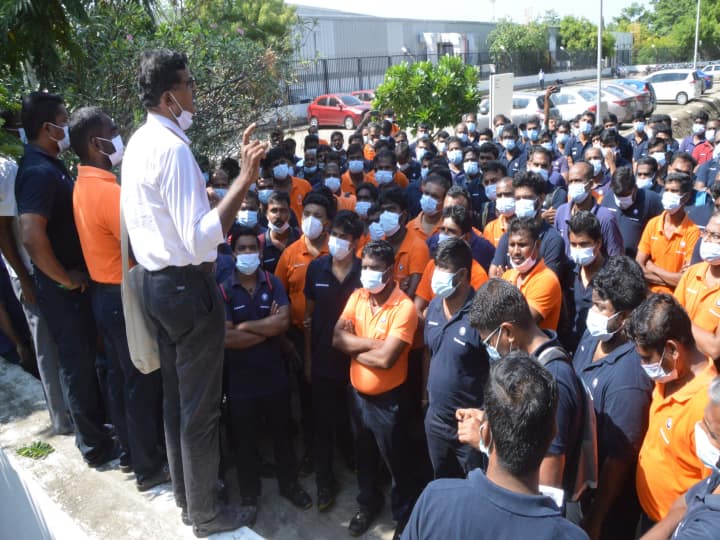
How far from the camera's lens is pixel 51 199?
3488mm

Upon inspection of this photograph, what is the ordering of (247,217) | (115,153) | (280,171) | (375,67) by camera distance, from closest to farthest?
(115,153)
(247,217)
(280,171)
(375,67)

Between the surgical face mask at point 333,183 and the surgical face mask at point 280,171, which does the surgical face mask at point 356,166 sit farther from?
the surgical face mask at point 280,171

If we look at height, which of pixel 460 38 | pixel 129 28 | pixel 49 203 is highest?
pixel 460 38

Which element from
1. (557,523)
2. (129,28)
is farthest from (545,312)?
(129,28)

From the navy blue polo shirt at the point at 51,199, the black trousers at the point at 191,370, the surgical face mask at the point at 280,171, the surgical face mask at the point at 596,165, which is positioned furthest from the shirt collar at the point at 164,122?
the surgical face mask at the point at 596,165

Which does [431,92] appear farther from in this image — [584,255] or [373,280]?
[373,280]

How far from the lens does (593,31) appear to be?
169 feet

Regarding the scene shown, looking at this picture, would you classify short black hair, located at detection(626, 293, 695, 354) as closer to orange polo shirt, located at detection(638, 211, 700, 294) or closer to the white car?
orange polo shirt, located at detection(638, 211, 700, 294)

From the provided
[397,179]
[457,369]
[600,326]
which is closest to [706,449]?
[600,326]

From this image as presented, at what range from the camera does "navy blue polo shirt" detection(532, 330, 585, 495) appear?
2.47m

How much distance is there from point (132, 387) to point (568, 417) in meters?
2.17

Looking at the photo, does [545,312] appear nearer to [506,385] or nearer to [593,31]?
[506,385]

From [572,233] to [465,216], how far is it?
2.76ft

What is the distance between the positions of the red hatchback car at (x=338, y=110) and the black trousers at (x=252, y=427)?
23.7 metres
